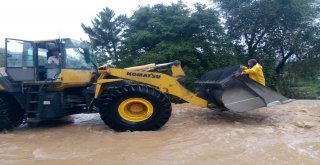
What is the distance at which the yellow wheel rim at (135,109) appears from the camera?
8297mm

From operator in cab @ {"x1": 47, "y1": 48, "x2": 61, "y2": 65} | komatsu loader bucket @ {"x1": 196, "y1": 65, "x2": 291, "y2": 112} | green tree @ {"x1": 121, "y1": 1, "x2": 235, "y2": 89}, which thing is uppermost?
green tree @ {"x1": 121, "y1": 1, "x2": 235, "y2": 89}

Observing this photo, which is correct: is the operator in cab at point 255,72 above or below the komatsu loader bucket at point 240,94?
above

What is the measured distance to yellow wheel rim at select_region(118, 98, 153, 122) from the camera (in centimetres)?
830

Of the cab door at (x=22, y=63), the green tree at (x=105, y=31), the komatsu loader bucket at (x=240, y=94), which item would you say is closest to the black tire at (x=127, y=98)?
the komatsu loader bucket at (x=240, y=94)

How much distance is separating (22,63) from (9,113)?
130 centimetres

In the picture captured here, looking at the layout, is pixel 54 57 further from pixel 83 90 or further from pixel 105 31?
pixel 105 31

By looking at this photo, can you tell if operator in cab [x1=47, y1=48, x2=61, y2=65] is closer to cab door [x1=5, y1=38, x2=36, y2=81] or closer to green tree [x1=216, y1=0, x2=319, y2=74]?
cab door [x1=5, y1=38, x2=36, y2=81]

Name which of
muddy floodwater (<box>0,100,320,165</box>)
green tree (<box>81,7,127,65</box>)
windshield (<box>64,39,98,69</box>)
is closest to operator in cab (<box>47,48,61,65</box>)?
windshield (<box>64,39,98,69</box>)

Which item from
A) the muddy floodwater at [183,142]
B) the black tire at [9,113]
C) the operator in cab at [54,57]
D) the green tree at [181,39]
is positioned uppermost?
the green tree at [181,39]

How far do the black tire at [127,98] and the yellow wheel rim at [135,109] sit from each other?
0.18 ft

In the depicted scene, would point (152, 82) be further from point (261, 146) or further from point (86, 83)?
point (261, 146)

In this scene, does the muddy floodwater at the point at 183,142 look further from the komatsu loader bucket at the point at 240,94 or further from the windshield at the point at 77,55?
the windshield at the point at 77,55

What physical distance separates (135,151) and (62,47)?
371cm

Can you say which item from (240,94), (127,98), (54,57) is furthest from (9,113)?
(240,94)
